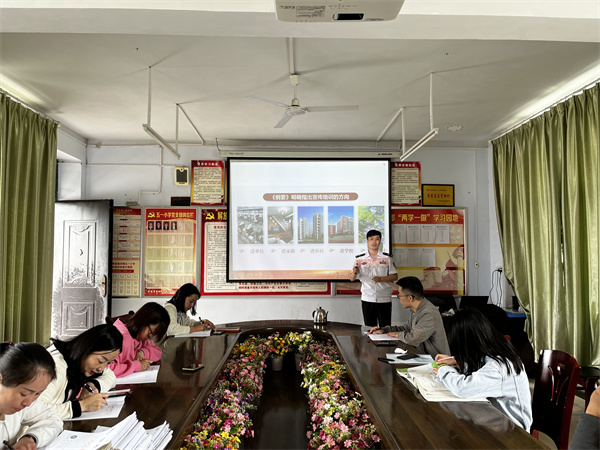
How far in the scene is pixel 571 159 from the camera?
150 inches

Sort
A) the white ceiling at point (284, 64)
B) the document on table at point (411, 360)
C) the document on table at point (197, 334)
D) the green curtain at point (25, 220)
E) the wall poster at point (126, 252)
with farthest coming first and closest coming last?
the wall poster at point (126, 252) → the green curtain at point (25, 220) → the document on table at point (197, 334) → the document on table at point (411, 360) → the white ceiling at point (284, 64)

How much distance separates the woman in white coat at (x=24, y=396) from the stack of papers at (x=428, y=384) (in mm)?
1555

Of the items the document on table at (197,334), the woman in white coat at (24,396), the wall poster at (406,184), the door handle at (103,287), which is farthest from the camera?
the wall poster at (406,184)

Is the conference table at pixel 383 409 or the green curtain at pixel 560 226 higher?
the green curtain at pixel 560 226

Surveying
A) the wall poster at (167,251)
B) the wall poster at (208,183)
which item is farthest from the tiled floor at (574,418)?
the wall poster at (208,183)

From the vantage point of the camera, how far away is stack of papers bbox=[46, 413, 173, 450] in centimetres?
141

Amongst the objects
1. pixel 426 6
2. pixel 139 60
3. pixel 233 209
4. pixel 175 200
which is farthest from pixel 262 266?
pixel 426 6

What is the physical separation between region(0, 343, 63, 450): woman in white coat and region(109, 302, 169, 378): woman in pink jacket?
88 cm

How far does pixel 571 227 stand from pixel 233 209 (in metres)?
3.79

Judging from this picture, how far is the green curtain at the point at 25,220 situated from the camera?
3789 mm

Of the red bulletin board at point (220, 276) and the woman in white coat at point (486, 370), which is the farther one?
the red bulletin board at point (220, 276)

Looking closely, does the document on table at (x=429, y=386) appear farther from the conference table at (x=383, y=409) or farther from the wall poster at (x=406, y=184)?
the wall poster at (x=406, y=184)

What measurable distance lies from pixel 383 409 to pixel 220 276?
158 inches

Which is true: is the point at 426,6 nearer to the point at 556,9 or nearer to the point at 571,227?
the point at 556,9
